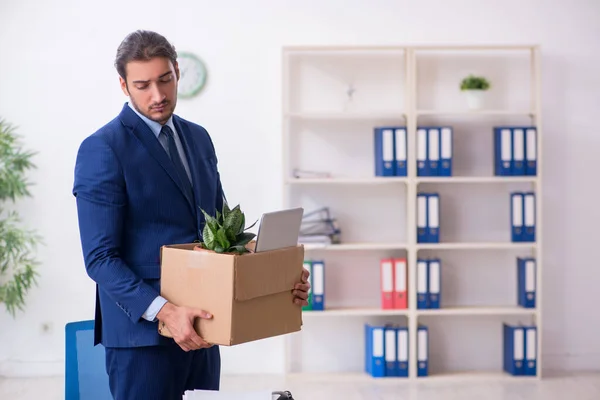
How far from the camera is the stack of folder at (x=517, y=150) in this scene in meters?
4.67

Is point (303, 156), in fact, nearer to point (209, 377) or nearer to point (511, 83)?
point (511, 83)

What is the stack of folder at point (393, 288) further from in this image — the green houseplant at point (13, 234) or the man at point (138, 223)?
the man at point (138, 223)

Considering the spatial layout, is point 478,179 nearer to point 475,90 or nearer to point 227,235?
point 475,90

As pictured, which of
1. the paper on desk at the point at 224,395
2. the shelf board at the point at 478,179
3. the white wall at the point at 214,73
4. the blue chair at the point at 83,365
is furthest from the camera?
the white wall at the point at 214,73

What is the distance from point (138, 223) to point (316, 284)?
9.46 feet

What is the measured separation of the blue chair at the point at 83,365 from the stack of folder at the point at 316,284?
245cm

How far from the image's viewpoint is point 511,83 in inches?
194

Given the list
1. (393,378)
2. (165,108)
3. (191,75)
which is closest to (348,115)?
(191,75)

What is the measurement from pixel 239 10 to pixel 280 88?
0.52 m

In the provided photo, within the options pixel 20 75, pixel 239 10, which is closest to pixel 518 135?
pixel 239 10

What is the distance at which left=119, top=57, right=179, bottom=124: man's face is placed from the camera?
1821 mm

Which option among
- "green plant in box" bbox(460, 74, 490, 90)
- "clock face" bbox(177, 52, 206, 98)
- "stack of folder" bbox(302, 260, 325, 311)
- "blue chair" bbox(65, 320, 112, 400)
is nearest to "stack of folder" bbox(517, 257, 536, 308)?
"green plant in box" bbox(460, 74, 490, 90)

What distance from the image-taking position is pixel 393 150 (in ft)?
15.3

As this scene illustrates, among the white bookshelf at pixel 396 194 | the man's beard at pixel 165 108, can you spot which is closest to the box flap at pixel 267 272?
the man's beard at pixel 165 108
